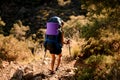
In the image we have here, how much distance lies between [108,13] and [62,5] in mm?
48333

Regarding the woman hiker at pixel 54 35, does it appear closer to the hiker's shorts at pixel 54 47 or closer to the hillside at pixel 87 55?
the hiker's shorts at pixel 54 47

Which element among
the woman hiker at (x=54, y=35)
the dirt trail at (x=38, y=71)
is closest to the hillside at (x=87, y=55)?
the dirt trail at (x=38, y=71)

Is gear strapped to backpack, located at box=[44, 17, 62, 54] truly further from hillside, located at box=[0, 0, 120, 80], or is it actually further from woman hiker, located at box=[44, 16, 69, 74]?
hillside, located at box=[0, 0, 120, 80]

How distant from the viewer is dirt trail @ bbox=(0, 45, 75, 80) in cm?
843

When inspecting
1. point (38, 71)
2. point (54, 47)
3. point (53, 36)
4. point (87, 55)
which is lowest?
point (38, 71)

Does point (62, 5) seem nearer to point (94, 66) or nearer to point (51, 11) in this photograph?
point (51, 11)

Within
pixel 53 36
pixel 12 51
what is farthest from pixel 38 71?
pixel 12 51

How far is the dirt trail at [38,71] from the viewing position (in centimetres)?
843

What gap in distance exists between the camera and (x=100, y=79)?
7.11 meters

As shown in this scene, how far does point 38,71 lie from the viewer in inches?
358

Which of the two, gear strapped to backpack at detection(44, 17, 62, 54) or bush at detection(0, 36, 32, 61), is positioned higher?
gear strapped to backpack at detection(44, 17, 62, 54)

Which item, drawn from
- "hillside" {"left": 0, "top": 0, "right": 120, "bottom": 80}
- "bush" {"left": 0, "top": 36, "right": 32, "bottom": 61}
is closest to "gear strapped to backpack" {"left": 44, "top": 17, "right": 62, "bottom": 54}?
"hillside" {"left": 0, "top": 0, "right": 120, "bottom": 80}

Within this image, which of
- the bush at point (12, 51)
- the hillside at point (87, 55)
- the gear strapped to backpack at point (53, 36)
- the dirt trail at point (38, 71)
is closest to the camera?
the hillside at point (87, 55)

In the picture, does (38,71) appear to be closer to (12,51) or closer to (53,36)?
(53,36)
